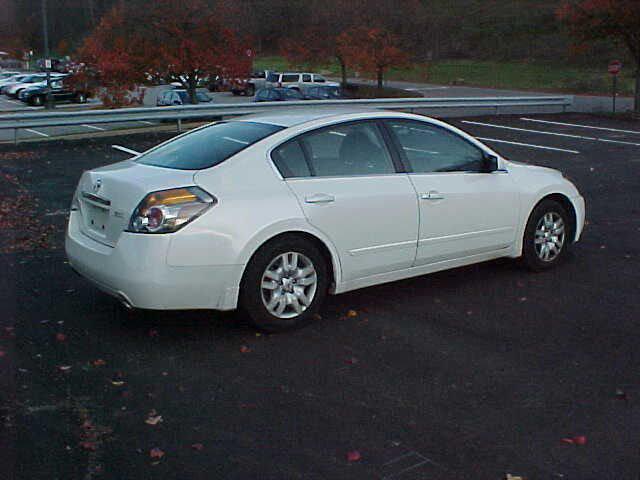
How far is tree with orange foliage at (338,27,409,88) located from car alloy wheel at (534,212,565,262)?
37.3m

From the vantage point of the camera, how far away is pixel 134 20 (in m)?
29.2

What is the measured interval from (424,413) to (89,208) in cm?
298

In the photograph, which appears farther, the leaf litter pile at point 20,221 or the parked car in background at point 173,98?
the parked car in background at point 173,98

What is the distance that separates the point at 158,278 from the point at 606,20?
22.3 metres

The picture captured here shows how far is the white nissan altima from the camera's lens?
563cm

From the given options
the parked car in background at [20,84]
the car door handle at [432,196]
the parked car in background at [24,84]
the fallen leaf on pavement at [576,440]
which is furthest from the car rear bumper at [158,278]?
the parked car in background at [20,84]

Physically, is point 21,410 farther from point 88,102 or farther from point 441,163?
point 88,102

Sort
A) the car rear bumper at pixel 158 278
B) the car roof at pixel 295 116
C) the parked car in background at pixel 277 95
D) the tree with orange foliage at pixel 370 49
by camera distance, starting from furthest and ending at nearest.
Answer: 1. the tree with orange foliage at pixel 370 49
2. the parked car in background at pixel 277 95
3. the car roof at pixel 295 116
4. the car rear bumper at pixel 158 278

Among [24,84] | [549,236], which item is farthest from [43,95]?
[549,236]

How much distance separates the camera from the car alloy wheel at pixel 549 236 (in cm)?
755

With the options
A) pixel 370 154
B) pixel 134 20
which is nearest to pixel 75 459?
pixel 370 154

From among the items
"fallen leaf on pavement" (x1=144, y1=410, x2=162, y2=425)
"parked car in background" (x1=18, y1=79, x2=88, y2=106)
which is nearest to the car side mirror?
"fallen leaf on pavement" (x1=144, y1=410, x2=162, y2=425)

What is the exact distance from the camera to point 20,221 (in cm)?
985

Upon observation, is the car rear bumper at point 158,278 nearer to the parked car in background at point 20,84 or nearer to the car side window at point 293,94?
the car side window at point 293,94
